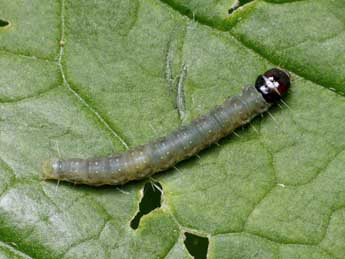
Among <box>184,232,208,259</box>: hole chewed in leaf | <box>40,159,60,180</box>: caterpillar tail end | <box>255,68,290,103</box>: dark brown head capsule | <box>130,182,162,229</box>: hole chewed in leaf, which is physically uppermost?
<box>255,68,290,103</box>: dark brown head capsule

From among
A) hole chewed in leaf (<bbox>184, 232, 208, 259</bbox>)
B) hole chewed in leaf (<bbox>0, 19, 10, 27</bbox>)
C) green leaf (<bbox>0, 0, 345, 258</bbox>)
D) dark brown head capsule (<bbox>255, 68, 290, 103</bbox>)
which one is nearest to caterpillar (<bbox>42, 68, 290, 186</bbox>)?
dark brown head capsule (<bbox>255, 68, 290, 103</bbox>)

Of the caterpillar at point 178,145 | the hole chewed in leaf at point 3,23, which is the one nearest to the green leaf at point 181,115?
the hole chewed in leaf at point 3,23

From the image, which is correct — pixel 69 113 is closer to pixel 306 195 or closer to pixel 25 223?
pixel 25 223

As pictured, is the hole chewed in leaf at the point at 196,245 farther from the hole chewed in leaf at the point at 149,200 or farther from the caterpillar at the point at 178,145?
the caterpillar at the point at 178,145

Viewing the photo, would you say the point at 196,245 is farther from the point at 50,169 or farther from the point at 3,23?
the point at 3,23

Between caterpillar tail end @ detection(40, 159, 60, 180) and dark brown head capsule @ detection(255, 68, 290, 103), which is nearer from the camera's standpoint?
caterpillar tail end @ detection(40, 159, 60, 180)

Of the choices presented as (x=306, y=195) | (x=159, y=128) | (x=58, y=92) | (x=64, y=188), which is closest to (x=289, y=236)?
(x=306, y=195)

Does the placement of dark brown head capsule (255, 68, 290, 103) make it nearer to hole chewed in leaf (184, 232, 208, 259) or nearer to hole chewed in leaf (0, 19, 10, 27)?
hole chewed in leaf (184, 232, 208, 259)
